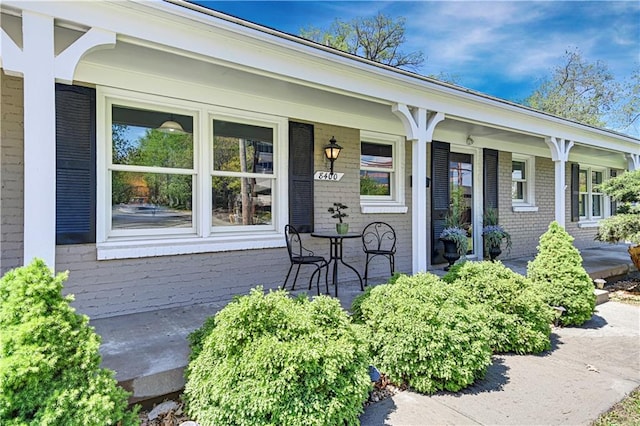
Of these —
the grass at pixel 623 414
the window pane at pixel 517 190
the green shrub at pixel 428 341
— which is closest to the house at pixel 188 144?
the green shrub at pixel 428 341

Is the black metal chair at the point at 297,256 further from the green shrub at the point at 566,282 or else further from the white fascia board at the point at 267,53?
the green shrub at the point at 566,282

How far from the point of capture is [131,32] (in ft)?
9.12

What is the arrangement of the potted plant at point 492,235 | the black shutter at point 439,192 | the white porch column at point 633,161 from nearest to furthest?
the black shutter at point 439,192 → the potted plant at point 492,235 → the white porch column at point 633,161

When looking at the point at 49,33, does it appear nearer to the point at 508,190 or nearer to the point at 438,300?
the point at 438,300

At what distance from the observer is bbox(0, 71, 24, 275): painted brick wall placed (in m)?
3.26

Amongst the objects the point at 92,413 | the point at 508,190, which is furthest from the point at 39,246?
the point at 508,190

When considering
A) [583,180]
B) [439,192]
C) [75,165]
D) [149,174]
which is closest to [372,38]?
[583,180]

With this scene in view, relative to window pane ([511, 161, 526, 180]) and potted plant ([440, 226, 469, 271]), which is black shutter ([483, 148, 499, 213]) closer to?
window pane ([511, 161, 526, 180])

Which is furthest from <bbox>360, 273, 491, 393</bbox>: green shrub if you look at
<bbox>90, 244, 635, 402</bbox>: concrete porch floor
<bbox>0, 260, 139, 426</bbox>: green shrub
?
<bbox>0, 260, 139, 426</bbox>: green shrub

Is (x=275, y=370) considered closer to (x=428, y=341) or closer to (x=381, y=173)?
(x=428, y=341)

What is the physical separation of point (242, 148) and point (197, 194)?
80 cm

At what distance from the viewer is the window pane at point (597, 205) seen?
406 inches

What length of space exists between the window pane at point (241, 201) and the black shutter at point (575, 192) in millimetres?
7975

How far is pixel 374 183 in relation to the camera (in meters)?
5.91
